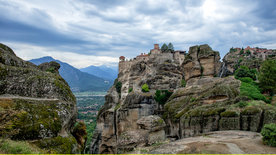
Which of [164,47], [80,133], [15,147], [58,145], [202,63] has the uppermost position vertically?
[164,47]

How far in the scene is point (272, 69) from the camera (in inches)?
840

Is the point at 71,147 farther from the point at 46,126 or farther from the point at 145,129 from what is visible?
the point at 145,129

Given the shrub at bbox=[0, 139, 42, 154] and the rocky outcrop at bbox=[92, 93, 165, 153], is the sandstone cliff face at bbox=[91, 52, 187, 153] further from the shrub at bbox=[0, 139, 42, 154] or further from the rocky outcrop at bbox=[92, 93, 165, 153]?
the shrub at bbox=[0, 139, 42, 154]

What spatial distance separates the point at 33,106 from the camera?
675 centimetres

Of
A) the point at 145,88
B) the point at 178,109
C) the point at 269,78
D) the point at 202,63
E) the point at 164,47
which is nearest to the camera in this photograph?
the point at 269,78

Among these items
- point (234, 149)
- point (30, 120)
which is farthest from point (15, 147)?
point (234, 149)

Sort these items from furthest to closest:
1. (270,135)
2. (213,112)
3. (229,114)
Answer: (213,112)
(229,114)
(270,135)

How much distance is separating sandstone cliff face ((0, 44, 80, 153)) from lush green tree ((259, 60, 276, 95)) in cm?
2266

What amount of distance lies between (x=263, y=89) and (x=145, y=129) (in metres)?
15.9

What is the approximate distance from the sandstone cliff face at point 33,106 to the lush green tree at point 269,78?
2266 centimetres

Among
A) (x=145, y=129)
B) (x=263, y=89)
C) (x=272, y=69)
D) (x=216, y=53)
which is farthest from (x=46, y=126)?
(x=216, y=53)

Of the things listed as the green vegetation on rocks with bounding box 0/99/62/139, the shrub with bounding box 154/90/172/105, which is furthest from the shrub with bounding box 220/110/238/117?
the shrub with bounding box 154/90/172/105

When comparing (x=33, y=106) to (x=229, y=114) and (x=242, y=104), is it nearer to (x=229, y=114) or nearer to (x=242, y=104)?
(x=229, y=114)

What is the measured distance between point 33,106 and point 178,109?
20126mm
